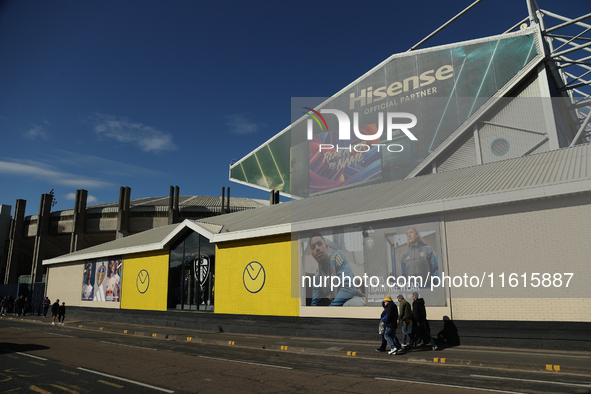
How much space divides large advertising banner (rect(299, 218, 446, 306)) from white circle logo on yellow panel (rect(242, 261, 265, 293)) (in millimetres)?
2454

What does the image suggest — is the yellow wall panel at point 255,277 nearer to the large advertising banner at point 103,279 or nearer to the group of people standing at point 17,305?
the large advertising banner at point 103,279

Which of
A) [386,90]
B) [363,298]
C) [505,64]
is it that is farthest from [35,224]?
[505,64]

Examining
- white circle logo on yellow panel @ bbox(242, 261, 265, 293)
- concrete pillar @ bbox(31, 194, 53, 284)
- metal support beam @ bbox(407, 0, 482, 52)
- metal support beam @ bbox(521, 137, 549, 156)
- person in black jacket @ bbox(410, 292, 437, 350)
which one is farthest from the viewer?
concrete pillar @ bbox(31, 194, 53, 284)

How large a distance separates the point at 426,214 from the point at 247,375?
330 inches

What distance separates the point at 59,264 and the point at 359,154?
89.8 feet

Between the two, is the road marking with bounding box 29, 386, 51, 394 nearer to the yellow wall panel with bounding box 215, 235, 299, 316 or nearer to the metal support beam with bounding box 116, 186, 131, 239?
the yellow wall panel with bounding box 215, 235, 299, 316

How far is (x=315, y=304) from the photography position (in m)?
16.3

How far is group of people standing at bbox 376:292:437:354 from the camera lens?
1165 centimetres

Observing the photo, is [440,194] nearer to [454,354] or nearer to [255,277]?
[454,354]

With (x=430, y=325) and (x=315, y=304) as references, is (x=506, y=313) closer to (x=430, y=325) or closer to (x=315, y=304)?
(x=430, y=325)

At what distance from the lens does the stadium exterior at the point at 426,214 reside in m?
11.6

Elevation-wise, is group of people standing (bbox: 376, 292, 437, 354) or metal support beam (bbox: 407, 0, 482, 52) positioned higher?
metal support beam (bbox: 407, 0, 482, 52)

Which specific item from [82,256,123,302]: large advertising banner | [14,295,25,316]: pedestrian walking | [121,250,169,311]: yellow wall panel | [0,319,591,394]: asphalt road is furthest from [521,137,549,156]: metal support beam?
[14,295,25,316]: pedestrian walking

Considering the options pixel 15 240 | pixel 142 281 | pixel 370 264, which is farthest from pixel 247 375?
pixel 15 240
